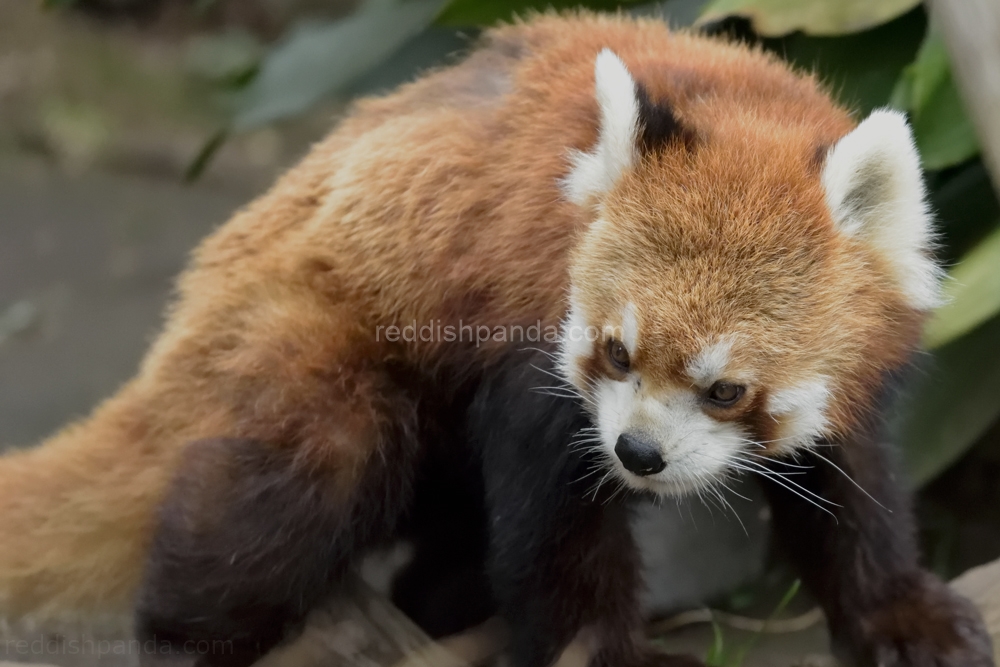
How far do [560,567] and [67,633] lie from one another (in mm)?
1244

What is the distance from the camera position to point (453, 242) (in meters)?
2.38

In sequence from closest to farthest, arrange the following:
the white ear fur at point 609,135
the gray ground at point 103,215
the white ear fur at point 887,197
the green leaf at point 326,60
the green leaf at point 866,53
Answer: the white ear fur at point 887,197, the white ear fur at point 609,135, the green leaf at point 866,53, the gray ground at point 103,215, the green leaf at point 326,60

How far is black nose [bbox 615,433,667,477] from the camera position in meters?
1.86

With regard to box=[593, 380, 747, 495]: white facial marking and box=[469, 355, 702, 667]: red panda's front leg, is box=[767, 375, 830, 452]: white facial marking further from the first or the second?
box=[469, 355, 702, 667]: red panda's front leg

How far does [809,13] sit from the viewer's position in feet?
9.64

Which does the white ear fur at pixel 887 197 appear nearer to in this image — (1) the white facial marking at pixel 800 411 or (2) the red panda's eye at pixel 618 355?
(1) the white facial marking at pixel 800 411

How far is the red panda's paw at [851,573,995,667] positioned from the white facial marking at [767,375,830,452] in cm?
65

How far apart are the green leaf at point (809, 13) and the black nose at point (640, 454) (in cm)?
151

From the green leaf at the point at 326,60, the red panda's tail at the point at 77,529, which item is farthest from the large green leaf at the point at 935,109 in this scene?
the red panda's tail at the point at 77,529

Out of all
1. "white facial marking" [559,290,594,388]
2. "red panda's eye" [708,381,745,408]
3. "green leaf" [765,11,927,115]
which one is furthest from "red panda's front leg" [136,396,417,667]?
"green leaf" [765,11,927,115]

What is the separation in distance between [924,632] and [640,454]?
1.00 metres

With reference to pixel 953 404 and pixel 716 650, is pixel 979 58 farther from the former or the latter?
pixel 716 650

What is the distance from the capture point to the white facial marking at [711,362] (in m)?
1.79

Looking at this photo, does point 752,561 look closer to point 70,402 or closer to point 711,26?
point 711,26
